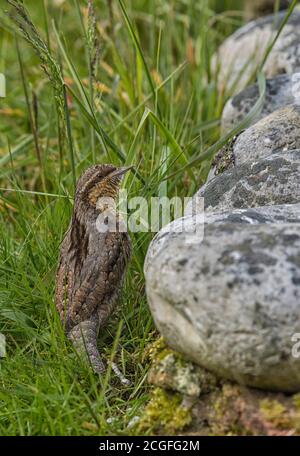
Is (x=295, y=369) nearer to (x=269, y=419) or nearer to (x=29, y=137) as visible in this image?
(x=269, y=419)

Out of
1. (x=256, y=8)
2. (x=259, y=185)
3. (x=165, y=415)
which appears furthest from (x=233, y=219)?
(x=256, y=8)

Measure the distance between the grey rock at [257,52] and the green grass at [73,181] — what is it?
0.67 ft

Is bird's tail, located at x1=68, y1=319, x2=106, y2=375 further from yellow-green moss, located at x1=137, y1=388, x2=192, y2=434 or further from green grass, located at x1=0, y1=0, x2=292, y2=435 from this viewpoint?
yellow-green moss, located at x1=137, y1=388, x2=192, y2=434

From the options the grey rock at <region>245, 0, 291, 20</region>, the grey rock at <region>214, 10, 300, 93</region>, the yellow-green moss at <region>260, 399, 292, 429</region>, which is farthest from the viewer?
the grey rock at <region>245, 0, 291, 20</region>

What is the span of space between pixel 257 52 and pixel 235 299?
4.50 m

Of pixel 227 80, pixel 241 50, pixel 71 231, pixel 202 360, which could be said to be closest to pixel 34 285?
pixel 71 231

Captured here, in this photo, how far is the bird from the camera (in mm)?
4855

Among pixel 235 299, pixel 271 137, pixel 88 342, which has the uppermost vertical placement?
pixel 271 137

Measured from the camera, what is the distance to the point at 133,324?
4.95m

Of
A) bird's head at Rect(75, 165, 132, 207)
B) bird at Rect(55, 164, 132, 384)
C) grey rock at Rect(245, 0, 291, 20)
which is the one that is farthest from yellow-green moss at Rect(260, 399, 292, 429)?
grey rock at Rect(245, 0, 291, 20)

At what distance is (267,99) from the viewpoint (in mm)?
6359

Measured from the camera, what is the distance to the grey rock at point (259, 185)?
15.6 feet

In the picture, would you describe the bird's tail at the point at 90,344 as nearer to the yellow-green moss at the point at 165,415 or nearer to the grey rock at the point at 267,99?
the yellow-green moss at the point at 165,415

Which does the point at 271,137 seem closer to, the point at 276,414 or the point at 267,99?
the point at 267,99
